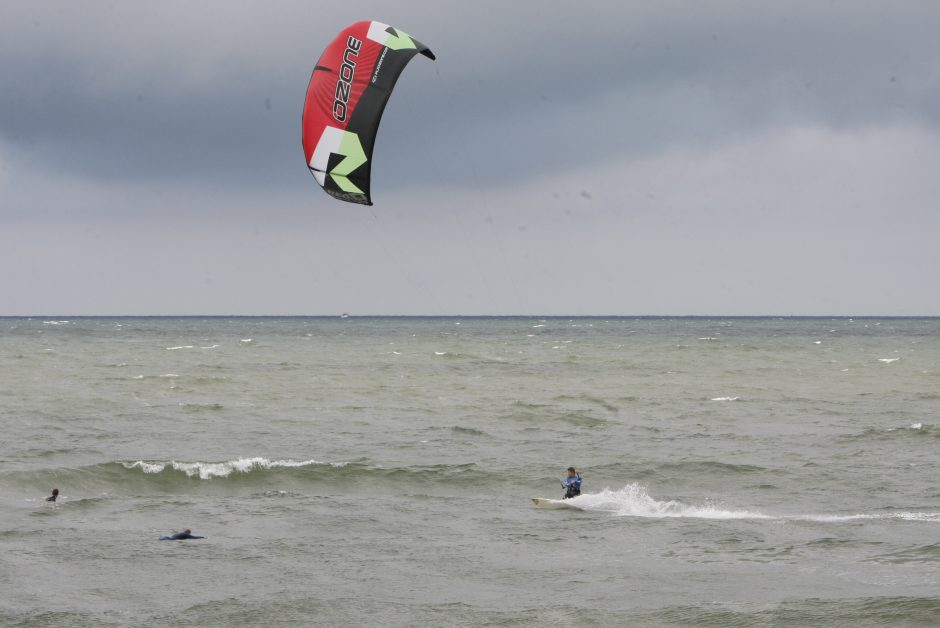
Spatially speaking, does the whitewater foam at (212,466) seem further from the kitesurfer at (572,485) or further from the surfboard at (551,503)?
the kitesurfer at (572,485)

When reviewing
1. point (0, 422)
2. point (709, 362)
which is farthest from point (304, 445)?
point (709, 362)

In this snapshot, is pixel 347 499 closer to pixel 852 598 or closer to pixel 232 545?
pixel 232 545

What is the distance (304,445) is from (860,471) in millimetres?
16441

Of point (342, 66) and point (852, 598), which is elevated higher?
point (342, 66)

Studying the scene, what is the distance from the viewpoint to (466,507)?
77.9ft

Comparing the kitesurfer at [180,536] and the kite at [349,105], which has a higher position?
the kite at [349,105]

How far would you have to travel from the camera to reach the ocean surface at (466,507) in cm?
1594

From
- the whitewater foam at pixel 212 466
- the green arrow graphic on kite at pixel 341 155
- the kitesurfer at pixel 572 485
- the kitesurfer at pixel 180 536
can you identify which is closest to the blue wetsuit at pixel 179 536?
the kitesurfer at pixel 180 536

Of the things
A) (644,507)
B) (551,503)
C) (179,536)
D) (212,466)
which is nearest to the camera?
(179,536)

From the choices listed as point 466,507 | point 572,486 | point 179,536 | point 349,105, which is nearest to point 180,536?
point 179,536

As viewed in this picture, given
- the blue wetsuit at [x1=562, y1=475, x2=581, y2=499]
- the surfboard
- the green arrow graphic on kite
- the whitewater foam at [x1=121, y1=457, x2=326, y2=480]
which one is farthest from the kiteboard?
the green arrow graphic on kite

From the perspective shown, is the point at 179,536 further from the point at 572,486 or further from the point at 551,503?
the point at 572,486

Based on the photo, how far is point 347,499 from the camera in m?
24.6

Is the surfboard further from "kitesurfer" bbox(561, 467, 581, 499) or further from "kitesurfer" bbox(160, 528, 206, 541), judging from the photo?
"kitesurfer" bbox(160, 528, 206, 541)
